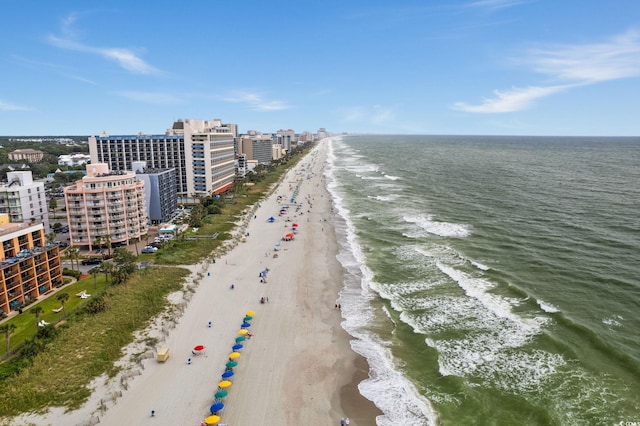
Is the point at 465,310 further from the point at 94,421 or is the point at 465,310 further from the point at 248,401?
the point at 94,421

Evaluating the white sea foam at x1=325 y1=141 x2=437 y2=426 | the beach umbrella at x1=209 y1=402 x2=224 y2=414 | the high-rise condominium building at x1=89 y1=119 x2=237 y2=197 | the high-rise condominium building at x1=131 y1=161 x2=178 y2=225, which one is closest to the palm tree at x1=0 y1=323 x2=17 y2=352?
the beach umbrella at x1=209 y1=402 x2=224 y2=414

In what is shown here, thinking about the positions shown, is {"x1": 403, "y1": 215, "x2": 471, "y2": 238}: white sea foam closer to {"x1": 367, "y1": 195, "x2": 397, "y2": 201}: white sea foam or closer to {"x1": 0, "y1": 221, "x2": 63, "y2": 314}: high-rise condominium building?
{"x1": 367, "y1": 195, "x2": 397, "y2": 201}: white sea foam

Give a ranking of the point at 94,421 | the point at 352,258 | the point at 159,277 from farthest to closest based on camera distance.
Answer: the point at 352,258, the point at 159,277, the point at 94,421

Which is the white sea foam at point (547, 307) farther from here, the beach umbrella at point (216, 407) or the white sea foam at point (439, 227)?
the beach umbrella at point (216, 407)

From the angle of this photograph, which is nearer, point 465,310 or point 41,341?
point 41,341

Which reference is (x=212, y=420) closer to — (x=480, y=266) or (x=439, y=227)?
(x=480, y=266)

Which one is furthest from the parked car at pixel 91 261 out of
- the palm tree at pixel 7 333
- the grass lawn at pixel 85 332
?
the palm tree at pixel 7 333

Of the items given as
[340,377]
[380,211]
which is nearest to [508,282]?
[340,377]
